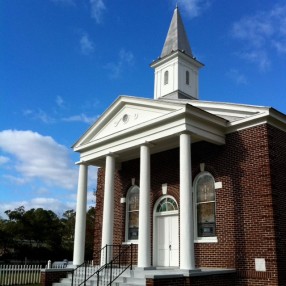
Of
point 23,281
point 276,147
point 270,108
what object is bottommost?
point 23,281

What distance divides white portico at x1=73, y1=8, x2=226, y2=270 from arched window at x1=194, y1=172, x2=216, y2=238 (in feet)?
3.48

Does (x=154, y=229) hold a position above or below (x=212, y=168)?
below

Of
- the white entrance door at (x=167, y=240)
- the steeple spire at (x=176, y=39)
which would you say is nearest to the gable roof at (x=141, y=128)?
the white entrance door at (x=167, y=240)

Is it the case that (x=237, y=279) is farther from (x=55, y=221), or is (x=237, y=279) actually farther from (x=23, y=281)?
(x=55, y=221)

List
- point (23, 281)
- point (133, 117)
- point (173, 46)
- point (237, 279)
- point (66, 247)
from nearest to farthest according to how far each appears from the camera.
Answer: point (237, 279), point (133, 117), point (23, 281), point (173, 46), point (66, 247)

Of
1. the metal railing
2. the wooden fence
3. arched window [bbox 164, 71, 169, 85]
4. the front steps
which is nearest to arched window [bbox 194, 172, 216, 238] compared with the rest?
the metal railing

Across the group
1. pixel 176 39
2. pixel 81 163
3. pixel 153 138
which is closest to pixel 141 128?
pixel 153 138

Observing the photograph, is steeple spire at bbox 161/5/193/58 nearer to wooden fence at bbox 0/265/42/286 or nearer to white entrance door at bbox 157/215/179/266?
white entrance door at bbox 157/215/179/266

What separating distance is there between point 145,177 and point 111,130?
3.62m

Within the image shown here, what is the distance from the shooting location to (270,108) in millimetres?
14445

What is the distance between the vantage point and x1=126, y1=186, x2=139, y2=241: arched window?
18.8m

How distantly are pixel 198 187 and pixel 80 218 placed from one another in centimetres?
569

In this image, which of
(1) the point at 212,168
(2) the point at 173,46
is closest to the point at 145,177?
(1) the point at 212,168

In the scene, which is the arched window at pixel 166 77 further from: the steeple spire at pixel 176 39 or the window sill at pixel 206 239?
the window sill at pixel 206 239
